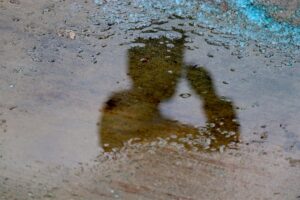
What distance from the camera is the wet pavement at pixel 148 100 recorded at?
2.50m

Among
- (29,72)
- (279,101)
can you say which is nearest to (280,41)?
(279,101)

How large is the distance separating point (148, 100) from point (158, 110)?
82mm

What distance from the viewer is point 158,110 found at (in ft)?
9.02

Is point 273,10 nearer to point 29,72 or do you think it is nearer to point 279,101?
point 279,101

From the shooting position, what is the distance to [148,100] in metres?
2.80

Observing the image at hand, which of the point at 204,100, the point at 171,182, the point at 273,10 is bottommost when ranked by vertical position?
the point at 171,182

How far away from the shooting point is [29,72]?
2945mm

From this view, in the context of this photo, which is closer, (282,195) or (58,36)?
(282,195)

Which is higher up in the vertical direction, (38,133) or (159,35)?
(159,35)

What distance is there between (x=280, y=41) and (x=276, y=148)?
77 cm

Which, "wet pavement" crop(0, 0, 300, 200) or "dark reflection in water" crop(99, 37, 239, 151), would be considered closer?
"wet pavement" crop(0, 0, 300, 200)

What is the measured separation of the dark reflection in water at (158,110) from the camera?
2652 mm

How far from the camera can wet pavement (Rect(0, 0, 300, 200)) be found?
2.50 m

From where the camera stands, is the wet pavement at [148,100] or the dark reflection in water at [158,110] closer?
the wet pavement at [148,100]
